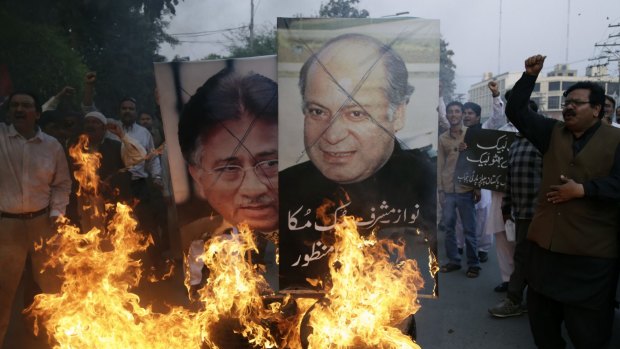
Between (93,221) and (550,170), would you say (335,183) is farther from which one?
(93,221)

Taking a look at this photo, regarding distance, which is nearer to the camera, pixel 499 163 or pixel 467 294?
pixel 467 294

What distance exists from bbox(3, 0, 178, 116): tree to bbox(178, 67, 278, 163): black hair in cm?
338

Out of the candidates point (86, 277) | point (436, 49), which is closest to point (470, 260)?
point (436, 49)

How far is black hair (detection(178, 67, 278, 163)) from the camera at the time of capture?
3.48 metres

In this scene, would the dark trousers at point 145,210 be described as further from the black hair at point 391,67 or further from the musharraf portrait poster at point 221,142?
the black hair at point 391,67

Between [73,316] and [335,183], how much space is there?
205 centimetres

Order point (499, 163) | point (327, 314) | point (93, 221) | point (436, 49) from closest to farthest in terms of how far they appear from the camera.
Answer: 1. point (327, 314)
2. point (436, 49)
3. point (93, 221)
4. point (499, 163)

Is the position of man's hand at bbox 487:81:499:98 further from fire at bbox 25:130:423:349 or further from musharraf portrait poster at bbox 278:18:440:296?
fire at bbox 25:130:423:349

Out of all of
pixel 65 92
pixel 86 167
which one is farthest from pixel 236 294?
pixel 65 92

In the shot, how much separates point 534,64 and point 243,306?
2.52 metres

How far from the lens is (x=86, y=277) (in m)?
3.38

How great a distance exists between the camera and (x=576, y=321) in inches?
122

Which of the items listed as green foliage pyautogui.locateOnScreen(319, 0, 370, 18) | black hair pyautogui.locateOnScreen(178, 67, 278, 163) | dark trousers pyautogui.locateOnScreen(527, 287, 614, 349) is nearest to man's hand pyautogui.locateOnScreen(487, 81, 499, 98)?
dark trousers pyautogui.locateOnScreen(527, 287, 614, 349)

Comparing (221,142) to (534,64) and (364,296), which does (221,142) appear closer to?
(364,296)
